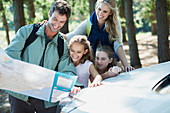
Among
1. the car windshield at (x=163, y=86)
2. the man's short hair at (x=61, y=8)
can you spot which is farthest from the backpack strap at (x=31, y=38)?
the car windshield at (x=163, y=86)

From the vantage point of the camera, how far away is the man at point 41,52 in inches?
100

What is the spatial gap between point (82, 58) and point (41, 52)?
0.76 metres

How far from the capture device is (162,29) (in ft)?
25.8

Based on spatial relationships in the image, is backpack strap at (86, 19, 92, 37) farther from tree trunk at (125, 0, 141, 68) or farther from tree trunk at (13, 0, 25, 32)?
tree trunk at (125, 0, 141, 68)

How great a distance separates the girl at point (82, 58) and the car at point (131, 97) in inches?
25.6

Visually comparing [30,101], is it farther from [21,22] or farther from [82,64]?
[21,22]

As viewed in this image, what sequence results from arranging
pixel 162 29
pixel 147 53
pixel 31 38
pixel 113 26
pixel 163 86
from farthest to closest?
pixel 147 53
pixel 162 29
pixel 113 26
pixel 31 38
pixel 163 86

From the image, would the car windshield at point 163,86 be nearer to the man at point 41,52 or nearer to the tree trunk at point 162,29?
the man at point 41,52

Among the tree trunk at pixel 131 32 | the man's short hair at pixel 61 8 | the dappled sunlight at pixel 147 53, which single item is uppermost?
the man's short hair at pixel 61 8

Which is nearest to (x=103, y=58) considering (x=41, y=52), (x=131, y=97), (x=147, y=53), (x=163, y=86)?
(x=41, y=52)

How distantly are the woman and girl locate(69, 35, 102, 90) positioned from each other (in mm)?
408

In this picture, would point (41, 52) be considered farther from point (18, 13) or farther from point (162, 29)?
point (18, 13)

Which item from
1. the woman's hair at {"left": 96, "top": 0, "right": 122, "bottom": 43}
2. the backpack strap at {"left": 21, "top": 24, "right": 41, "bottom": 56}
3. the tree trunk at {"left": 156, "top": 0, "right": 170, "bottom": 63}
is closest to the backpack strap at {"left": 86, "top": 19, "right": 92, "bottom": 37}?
the woman's hair at {"left": 96, "top": 0, "right": 122, "bottom": 43}

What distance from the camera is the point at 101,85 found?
2.53 m
